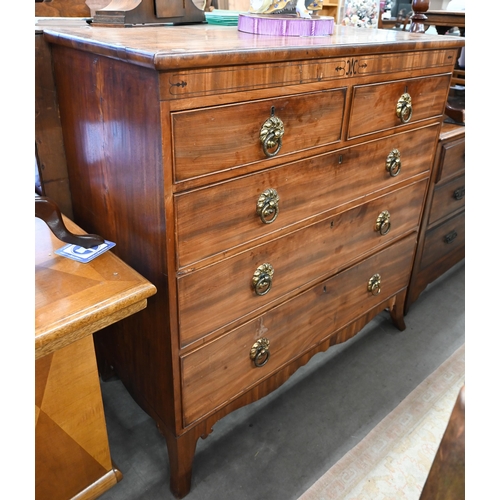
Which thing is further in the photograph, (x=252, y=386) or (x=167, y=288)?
(x=252, y=386)

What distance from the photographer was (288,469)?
4.22ft

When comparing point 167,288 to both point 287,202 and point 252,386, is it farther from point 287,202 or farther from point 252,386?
point 252,386

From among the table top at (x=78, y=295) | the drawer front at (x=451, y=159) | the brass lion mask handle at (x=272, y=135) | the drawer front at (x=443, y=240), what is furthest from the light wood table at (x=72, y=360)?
the drawer front at (x=443, y=240)

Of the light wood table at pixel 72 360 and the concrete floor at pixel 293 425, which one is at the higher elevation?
the light wood table at pixel 72 360

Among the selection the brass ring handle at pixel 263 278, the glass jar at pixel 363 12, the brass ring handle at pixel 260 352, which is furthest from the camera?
the glass jar at pixel 363 12

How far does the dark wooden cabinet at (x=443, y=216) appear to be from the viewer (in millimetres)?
1582

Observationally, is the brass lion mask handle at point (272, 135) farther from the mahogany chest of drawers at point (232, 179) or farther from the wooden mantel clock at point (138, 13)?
the wooden mantel clock at point (138, 13)

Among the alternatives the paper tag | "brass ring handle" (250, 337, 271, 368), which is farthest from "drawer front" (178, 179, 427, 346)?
the paper tag

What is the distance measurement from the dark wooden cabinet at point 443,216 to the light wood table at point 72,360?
1.14 m

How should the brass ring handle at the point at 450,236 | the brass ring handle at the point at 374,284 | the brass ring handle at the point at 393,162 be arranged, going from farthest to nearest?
the brass ring handle at the point at 450,236 → the brass ring handle at the point at 374,284 → the brass ring handle at the point at 393,162

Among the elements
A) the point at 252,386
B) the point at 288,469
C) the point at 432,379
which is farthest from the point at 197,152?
the point at 432,379

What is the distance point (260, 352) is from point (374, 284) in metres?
0.52

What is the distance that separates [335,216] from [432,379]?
801 mm

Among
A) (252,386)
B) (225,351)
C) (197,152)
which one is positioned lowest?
(252,386)
